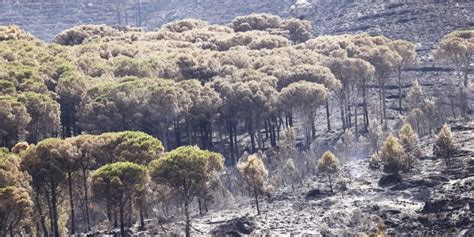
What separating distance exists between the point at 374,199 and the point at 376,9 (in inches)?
2449

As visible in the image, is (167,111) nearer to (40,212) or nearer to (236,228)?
(236,228)

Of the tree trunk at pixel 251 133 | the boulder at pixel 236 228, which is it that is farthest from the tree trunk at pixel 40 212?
the tree trunk at pixel 251 133

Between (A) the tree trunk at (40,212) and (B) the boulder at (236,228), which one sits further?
(B) the boulder at (236,228)

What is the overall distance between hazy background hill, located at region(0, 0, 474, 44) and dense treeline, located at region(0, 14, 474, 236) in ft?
47.4

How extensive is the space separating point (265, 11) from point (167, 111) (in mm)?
77760

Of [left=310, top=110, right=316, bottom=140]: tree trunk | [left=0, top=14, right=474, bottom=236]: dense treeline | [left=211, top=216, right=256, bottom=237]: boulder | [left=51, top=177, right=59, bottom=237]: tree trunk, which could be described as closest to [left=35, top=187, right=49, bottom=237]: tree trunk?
[left=0, top=14, right=474, bottom=236]: dense treeline

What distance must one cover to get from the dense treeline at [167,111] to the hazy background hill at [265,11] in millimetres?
14438

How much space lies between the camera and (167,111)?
64.1 metres

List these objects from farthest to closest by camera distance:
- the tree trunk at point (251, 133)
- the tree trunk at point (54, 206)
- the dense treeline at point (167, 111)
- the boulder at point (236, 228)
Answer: the tree trunk at point (251, 133) → the boulder at point (236, 228) → the dense treeline at point (167, 111) → the tree trunk at point (54, 206)

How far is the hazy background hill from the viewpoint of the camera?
10112 centimetres

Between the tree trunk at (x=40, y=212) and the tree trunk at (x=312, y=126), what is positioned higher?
the tree trunk at (x=312, y=126)

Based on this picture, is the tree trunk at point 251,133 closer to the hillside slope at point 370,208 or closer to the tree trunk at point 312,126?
the tree trunk at point 312,126

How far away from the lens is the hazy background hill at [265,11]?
3981 inches

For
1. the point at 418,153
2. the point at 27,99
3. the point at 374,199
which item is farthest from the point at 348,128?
the point at 27,99
